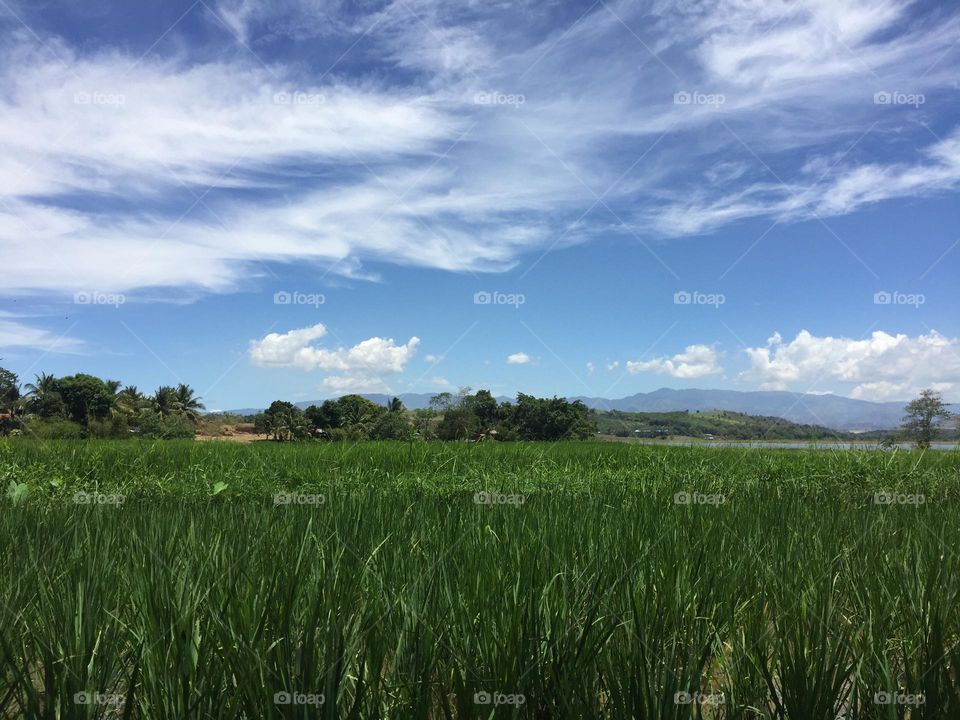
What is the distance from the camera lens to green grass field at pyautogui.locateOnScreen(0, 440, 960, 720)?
2.24m

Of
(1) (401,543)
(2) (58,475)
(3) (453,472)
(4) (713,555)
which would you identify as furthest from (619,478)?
(2) (58,475)

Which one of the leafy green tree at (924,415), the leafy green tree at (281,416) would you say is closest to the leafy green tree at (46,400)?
the leafy green tree at (281,416)

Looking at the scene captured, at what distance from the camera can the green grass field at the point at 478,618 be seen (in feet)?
7.36

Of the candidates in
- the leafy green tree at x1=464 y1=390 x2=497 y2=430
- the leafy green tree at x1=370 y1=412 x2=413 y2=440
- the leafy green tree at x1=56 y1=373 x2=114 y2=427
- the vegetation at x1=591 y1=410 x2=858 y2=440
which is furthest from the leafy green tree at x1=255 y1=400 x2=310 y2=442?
the leafy green tree at x1=56 y1=373 x2=114 y2=427

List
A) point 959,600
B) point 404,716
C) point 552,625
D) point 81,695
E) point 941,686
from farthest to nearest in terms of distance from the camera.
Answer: point 959,600, point 552,625, point 941,686, point 404,716, point 81,695

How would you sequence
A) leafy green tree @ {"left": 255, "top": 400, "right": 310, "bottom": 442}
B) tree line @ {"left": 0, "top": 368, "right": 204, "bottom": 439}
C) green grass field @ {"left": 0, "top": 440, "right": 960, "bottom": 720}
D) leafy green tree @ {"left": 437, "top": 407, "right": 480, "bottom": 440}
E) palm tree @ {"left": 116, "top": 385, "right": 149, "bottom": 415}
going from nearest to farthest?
green grass field @ {"left": 0, "top": 440, "right": 960, "bottom": 720} < leafy green tree @ {"left": 437, "top": 407, "right": 480, "bottom": 440} < leafy green tree @ {"left": 255, "top": 400, "right": 310, "bottom": 442} < tree line @ {"left": 0, "top": 368, "right": 204, "bottom": 439} < palm tree @ {"left": 116, "top": 385, "right": 149, "bottom": 415}

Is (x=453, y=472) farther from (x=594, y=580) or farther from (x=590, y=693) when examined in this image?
(x=590, y=693)

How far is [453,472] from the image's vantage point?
374 inches

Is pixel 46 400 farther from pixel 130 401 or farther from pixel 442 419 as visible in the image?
pixel 442 419

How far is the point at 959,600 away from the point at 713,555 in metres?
1.34

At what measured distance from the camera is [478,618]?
108 inches

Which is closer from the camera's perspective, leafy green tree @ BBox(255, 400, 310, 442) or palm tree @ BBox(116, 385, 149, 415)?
leafy green tree @ BBox(255, 400, 310, 442)

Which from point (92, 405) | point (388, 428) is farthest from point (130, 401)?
point (388, 428)

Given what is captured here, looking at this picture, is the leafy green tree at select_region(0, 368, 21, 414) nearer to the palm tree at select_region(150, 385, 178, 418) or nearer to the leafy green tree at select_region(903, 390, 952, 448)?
the palm tree at select_region(150, 385, 178, 418)
